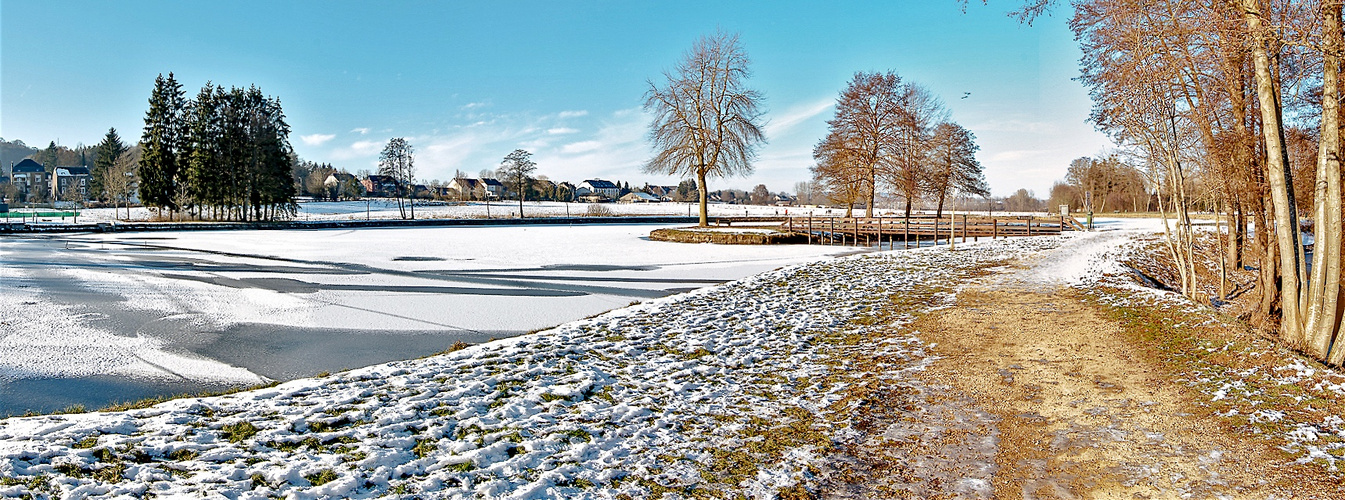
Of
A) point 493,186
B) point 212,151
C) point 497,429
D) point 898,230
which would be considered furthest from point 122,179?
point 493,186

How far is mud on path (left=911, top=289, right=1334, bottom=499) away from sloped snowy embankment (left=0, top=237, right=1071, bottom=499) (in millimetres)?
897

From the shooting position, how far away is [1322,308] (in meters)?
6.94

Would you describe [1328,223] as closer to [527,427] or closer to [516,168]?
[527,427]

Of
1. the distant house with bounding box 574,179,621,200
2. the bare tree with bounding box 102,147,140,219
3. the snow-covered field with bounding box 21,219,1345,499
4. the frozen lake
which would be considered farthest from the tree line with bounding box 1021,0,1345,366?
the distant house with bounding box 574,179,621,200

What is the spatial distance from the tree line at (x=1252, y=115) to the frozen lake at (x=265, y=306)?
8544mm

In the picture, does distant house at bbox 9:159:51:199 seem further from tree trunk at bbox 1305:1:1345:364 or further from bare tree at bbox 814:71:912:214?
tree trunk at bbox 1305:1:1345:364

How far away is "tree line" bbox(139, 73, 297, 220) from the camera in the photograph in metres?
51.6

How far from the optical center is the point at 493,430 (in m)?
5.09

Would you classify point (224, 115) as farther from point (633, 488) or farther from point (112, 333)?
point (633, 488)

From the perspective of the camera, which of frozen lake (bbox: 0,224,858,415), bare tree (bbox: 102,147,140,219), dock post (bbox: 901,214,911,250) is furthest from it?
bare tree (bbox: 102,147,140,219)

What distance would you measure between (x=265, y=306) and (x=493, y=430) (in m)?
8.86

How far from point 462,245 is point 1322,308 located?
26.8 meters

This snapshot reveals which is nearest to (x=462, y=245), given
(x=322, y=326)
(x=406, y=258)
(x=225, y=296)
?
(x=406, y=258)

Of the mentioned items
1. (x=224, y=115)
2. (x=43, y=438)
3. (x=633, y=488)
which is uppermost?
(x=224, y=115)
